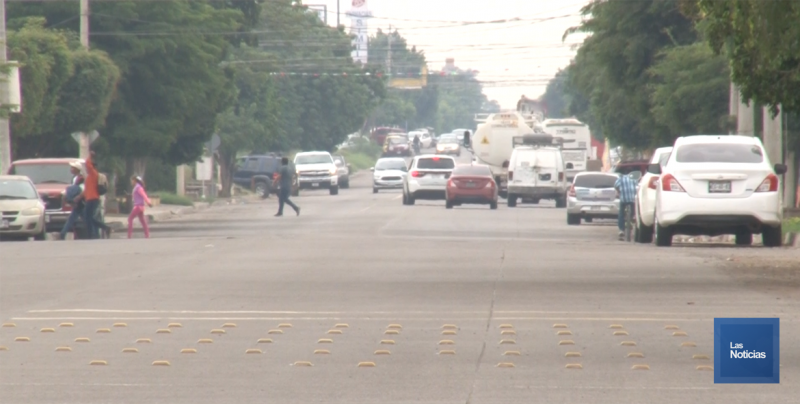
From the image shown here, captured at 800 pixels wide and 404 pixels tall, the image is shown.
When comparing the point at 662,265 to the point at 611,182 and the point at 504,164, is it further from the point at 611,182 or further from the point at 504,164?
the point at 504,164

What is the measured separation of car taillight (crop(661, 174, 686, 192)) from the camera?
20.9 meters

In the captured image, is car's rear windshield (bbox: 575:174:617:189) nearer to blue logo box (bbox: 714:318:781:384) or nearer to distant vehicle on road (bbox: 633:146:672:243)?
distant vehicle on road (bbox: 633:146:672:243)

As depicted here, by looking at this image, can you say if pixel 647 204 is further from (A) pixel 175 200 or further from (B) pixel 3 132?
(A) pixel 175 200

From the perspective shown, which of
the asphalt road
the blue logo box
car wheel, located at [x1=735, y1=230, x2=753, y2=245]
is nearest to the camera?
the blue logo box

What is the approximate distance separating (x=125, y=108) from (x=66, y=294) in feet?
101

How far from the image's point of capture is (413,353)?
10.5 m

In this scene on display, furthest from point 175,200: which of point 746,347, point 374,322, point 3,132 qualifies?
point 746,347

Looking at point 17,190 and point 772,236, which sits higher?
point 17,190

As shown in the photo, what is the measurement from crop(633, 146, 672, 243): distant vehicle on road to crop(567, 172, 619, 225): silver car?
11443 millimetres

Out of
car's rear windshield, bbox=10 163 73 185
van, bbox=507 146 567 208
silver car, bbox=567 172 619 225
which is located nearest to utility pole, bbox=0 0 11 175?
car's rear windshield, bbox=10 163 73 185

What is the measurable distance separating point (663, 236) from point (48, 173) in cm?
1646

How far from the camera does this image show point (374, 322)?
483 inches

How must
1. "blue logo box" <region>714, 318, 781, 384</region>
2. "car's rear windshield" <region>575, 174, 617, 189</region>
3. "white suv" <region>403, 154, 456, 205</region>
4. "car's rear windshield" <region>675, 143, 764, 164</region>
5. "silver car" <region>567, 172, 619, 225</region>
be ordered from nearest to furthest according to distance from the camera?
"blue logo box" <region>714, 318, 781, 384</region>
"car's rear windshield" <region>675, 143, 764, 164</region>
"silver car" <region>567, 172, 619, 225</region>
"car's rear windshield" <region>575, 174, 617, 189</region>
"white suv" <region>403, 154, 456, 205</region>

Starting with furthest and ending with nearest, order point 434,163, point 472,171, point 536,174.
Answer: point 434,163, point 536,174, point 472,171
